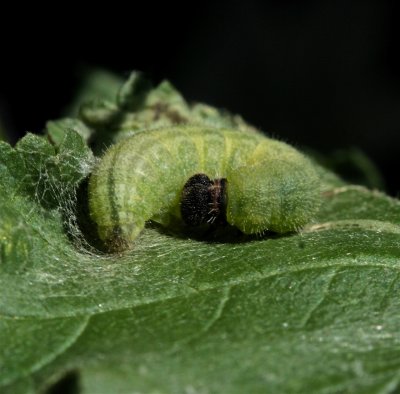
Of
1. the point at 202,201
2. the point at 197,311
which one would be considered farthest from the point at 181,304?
the point at 202,201

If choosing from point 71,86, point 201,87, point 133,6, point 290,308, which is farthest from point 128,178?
point 201,87

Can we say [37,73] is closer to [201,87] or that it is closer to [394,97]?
[201,87]

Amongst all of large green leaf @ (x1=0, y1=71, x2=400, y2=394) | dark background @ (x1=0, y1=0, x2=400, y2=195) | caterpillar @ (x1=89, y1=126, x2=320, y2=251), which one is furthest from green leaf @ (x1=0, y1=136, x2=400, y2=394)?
dark background @ (x1=0, y1=0, x2=400, y2=195)

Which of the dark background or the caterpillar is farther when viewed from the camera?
the dark background

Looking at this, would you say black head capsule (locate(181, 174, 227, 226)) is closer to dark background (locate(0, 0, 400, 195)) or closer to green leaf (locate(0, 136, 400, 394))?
green leaf (locate(0, 136, 400, 394))

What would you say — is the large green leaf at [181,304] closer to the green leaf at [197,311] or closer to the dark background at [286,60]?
the green leaf at [197,311]

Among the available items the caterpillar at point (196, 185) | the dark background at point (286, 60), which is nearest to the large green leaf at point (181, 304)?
the caterpillar at point (196, 185)
